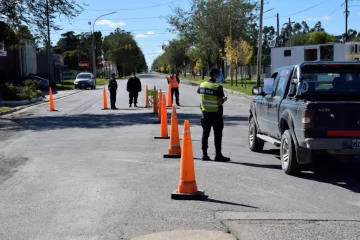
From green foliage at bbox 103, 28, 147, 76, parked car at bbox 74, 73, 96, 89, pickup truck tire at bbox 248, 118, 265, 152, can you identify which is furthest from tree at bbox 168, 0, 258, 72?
green foliage at bbox 103, 28, 147, 76

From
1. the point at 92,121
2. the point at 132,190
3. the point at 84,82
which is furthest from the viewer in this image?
Answer: the point at 84,82

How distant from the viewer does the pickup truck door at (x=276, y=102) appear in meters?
9.35

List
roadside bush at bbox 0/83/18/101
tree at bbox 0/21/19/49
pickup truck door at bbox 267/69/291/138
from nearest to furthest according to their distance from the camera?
pickup truck door at bbox 267/69/291/138, tree at bbox 0/21/19/49, roadside bush at bbox 0/83/18/101

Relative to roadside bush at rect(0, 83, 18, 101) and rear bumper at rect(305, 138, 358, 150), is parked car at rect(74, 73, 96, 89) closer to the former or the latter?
roadside bush at rect(0, 83, 18, 101)

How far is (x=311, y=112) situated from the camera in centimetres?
782

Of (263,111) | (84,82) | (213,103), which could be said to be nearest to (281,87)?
(263,111)

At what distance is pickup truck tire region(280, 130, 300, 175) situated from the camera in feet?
27.6

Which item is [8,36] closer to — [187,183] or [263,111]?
[263,111]

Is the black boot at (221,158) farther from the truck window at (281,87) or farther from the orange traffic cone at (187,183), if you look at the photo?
the orange traffic cone at (187,183)

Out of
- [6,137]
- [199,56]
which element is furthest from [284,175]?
[199,56]

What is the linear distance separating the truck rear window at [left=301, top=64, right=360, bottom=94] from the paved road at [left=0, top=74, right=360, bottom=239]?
4.88 ft

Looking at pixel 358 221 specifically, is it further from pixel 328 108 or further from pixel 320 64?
pixel 320 64

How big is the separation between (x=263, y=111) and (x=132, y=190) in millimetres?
3837

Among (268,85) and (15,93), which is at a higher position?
(268,85)
